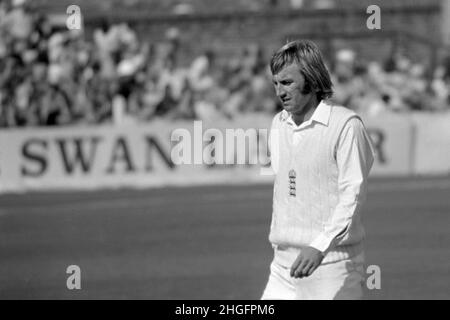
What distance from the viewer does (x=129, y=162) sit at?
61.8 ft

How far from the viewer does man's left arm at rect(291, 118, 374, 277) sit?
15.8 ft

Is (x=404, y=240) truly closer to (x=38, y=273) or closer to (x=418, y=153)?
(x=38, y=273)

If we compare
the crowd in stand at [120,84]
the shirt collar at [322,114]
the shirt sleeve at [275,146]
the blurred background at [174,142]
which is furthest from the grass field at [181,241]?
the shirt collar at [322,114]

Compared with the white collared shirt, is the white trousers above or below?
below

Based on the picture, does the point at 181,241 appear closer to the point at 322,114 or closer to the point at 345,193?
the point at 322,114

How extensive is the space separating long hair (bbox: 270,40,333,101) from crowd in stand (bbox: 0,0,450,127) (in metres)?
14.3

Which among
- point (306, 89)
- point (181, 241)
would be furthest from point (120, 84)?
point (306, 89)

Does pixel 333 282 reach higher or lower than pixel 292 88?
lower

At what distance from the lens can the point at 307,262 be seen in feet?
15.8

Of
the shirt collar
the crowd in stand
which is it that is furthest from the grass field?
the shirt collar

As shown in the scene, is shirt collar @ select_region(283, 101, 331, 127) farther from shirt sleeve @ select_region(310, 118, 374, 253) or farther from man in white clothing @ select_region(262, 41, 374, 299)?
shirt sleeve @ select_region(310, 118, 374, 253)

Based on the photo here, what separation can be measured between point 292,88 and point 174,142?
45.9 ft

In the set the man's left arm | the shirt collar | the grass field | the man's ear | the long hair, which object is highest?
the long hair

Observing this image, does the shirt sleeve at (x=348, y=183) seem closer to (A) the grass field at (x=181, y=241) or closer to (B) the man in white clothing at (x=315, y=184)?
(B) the man in white clothing at (x=315, y=184)
